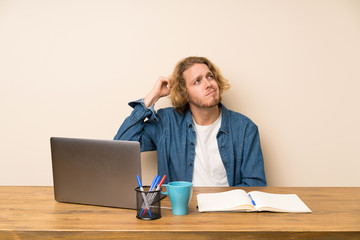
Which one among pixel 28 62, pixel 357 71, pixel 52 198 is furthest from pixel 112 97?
pixel 357 71

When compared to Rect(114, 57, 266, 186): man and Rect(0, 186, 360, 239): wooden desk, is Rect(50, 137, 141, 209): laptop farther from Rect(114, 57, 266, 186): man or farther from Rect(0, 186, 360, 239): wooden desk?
Rect(114, 57, 266, 186): man

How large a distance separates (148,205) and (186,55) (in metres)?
1.39

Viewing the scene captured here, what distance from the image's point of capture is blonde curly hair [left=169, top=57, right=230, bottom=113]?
2.15m

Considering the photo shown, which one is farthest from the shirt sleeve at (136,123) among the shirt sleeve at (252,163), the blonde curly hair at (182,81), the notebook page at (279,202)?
the notebook page at (279,202)

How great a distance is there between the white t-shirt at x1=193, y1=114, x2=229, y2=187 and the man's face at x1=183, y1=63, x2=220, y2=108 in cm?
22

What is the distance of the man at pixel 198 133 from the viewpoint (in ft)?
6.65

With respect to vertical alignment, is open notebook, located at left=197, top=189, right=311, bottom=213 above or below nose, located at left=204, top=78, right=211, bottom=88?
below

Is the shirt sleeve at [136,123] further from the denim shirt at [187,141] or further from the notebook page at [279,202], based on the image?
the notebook page at [279,202]

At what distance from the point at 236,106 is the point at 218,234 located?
144 centimetres

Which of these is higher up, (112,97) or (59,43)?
(59,43)

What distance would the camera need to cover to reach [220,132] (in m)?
2.05

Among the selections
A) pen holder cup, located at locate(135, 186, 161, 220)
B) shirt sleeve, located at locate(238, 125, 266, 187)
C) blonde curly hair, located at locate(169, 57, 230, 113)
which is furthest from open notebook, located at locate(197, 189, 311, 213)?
blonde curly hair, located at locate(169, 57, 230, 113)

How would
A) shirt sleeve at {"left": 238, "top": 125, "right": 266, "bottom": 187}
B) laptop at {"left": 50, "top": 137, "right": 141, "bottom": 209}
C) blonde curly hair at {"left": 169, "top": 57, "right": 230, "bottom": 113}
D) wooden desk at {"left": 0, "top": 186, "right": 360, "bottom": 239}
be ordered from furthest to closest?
blonde curly hair at {"left": 169, "top": 57, "right": 230, "bottom": 113}
shirt sleeve at {"left": 238, "top": 125, "right": 266, "bottom": 187}
laptop at {"left": 50, "top": 137, "right": 141, "bottom": 209}
wooden desk at {"left": 0, "top": 186, "right": 360, "bottom": 239}

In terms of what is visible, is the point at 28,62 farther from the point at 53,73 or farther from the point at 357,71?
the point at 357,71
